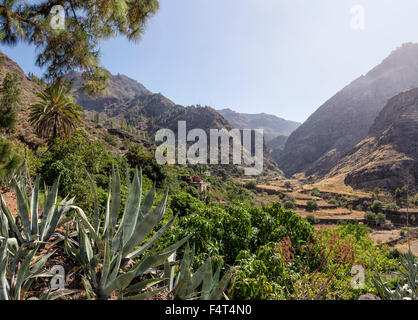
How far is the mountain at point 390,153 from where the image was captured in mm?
53688

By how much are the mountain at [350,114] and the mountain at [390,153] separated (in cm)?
2527

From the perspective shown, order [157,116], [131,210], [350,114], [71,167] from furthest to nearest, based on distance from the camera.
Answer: [350,114] < [157,116] < [71,167] < [131,210]

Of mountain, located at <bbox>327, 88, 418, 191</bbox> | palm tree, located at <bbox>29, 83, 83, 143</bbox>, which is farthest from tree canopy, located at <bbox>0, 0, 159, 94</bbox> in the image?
mountain, located at <bbox>327, 88, 418, 191</bbox>

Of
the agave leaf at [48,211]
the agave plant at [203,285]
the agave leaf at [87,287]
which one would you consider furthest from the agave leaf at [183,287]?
the agave leaf at [48,211]

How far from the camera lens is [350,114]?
12900cm

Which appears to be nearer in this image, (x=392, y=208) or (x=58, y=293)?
(x=58, y=293)

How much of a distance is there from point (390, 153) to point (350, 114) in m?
79.7

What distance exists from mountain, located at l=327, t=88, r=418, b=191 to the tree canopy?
2070 inches

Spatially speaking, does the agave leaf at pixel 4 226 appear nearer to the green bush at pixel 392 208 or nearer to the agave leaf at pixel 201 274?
the agave leaf at pixel 201 274

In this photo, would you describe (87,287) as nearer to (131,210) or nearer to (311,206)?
(131,210)

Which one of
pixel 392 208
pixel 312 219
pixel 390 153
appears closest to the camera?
pixel 312 219

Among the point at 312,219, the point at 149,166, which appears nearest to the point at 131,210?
the point at 149,166
